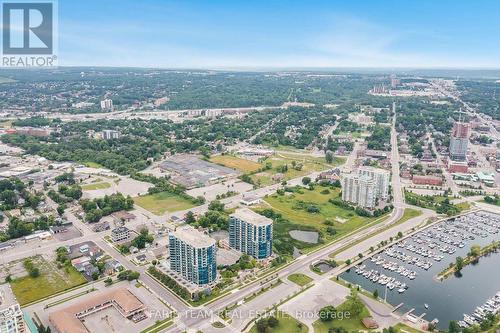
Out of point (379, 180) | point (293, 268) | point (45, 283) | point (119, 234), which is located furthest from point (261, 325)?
point (379, 180)

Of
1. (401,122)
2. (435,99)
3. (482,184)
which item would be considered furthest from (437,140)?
(435,99)

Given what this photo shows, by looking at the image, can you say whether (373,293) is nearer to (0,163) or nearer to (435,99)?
(0,163)

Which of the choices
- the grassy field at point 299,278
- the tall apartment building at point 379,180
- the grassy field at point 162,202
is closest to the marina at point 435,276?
the grassy field at point 299,278

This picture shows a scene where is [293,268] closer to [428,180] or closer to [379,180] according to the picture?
[379,180]

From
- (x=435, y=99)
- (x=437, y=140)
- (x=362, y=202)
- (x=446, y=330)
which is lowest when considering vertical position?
(x=446, y=330)

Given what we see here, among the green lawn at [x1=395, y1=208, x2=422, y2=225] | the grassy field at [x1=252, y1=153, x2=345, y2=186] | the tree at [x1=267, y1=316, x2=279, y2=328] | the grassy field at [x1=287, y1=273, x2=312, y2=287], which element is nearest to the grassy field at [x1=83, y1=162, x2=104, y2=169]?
the grassy field at [x1=252, y1=153, x2=345, y2=186]

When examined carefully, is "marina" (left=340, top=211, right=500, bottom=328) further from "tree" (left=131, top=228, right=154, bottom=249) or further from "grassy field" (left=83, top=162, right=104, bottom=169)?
"grassy field" (left=83, top=162, right=104, bottom=169)
